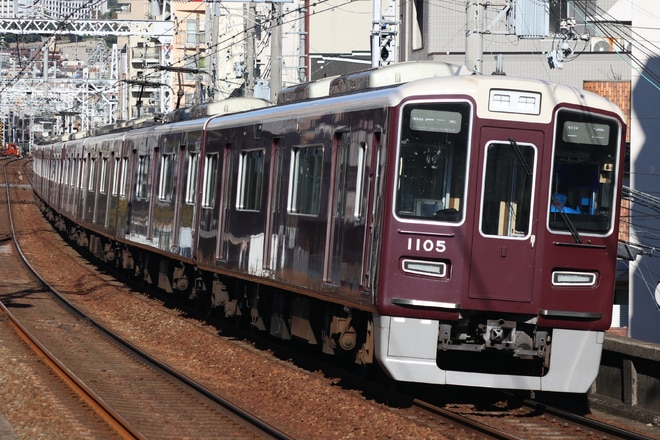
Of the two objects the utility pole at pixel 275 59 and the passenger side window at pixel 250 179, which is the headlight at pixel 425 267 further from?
the utility pole at pixel 275 59

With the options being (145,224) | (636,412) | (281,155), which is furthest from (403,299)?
(145,224)

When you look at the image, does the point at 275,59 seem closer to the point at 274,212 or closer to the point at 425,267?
the point at 274,212

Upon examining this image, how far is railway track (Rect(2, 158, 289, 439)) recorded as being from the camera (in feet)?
29.8

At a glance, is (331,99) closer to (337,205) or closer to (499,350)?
(337,205)

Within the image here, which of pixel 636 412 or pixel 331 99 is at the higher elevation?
pixel 331 99

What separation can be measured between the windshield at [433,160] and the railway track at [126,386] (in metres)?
2.08

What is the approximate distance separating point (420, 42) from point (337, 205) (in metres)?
17.5

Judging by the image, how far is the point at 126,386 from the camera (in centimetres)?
1113

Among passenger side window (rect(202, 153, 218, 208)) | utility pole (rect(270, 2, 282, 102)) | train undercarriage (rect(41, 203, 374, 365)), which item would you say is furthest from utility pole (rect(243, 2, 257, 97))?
passenger side window (rect(202, 153, 218, 208))

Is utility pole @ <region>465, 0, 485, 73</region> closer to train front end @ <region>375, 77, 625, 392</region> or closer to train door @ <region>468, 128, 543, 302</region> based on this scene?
train front end @ <region>375, 77, 625, 392</region>

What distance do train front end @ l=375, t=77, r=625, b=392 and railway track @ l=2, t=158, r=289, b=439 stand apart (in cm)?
143

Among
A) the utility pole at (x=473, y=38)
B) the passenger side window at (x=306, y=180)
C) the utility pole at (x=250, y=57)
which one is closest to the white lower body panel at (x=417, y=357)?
the passenger side window at (x=306, y=180)

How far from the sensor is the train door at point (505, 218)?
925 cm

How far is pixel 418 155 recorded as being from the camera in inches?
365
